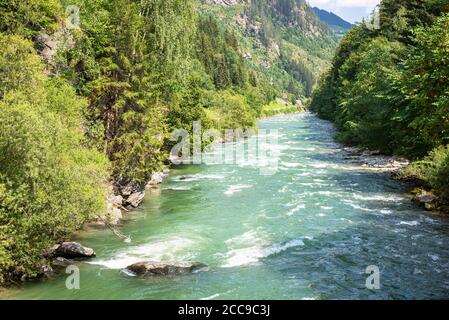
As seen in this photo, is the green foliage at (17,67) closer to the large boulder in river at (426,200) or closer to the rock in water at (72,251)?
the rock in water at (72,251)

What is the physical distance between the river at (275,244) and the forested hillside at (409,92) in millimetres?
4411

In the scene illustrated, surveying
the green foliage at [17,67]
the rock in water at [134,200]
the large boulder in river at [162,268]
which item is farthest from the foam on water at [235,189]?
the green foliage at [17,67]

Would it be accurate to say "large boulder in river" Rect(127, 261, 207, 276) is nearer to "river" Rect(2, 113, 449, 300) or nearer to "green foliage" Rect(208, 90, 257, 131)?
"river" Rect(2, 113, 449, 300)

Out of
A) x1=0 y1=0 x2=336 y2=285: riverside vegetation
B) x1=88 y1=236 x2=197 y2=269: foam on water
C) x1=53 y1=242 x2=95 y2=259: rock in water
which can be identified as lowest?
x1=88 y1=236 x2=197 y2=269: foam on water

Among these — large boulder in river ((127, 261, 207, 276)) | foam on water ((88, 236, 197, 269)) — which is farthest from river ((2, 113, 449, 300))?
large boulder in river ((127, 261, 207, 276))

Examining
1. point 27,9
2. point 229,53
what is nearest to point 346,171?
point 27,9

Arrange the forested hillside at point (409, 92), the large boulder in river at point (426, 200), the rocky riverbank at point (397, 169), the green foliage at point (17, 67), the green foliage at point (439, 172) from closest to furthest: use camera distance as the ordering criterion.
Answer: the green foliage at point (17, 67), the forested hillside at point (409, 92), the green foliage at point (439, 172), the large boulder in river at point (426, 200), the rocky riverbank at point (397, 169)

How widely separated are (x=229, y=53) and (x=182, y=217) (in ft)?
409

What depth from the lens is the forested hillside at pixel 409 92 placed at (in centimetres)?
2497

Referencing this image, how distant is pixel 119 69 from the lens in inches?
1372

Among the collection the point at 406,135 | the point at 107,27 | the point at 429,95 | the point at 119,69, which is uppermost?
the point at 107,27

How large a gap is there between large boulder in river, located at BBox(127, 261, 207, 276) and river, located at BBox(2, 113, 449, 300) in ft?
1.53

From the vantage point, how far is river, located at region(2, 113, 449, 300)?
63.6 ft
